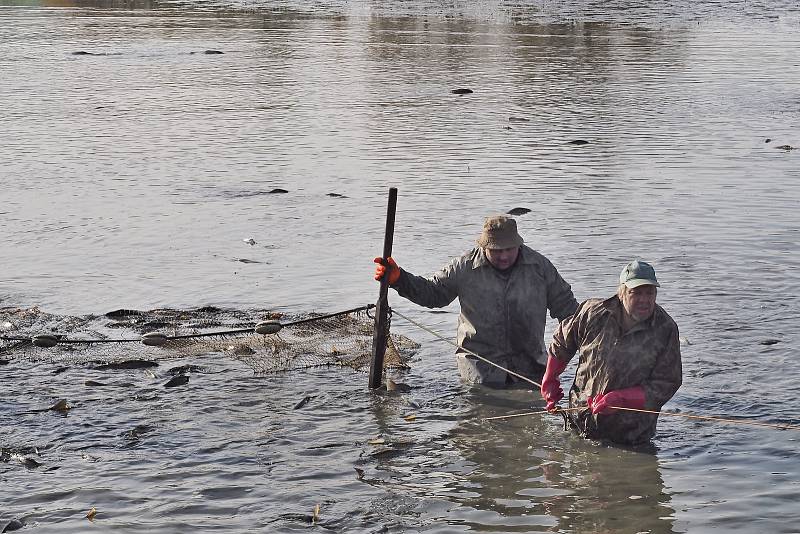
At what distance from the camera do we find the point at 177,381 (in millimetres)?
9188

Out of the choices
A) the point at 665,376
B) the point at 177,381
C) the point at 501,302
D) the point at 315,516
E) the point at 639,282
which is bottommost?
the point at 315,516

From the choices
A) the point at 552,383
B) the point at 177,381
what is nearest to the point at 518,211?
the point at 177,381

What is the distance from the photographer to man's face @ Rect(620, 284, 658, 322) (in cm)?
723

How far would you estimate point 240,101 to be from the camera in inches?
922

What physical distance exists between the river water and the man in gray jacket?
0.29 metres

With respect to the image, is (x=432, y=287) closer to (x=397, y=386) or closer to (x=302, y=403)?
(x=397, y=386)

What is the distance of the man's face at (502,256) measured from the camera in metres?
8.62

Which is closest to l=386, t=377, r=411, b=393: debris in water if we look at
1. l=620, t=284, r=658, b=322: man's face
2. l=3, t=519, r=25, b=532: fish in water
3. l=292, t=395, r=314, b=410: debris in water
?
l=292, t=395, r=314, b=410: debris in water

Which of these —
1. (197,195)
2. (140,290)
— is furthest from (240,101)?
(140,290)

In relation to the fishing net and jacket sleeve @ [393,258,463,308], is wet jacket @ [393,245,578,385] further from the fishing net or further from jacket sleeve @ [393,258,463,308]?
the fishing net

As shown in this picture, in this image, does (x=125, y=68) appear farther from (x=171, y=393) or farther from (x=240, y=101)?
(x=171, y=393)

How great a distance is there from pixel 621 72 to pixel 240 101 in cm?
828

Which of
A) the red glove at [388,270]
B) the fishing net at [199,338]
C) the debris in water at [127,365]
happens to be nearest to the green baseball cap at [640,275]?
the red glove at [388,270]

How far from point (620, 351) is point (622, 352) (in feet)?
0.04
